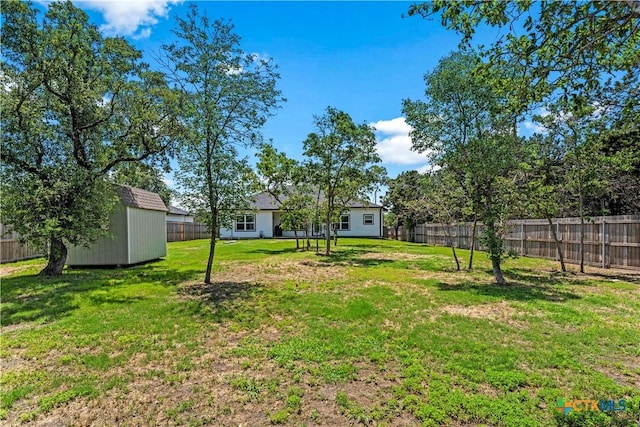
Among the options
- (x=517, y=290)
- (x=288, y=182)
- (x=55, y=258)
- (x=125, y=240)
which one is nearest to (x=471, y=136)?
(x=517, y=290)

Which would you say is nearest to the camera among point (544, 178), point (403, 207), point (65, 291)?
point (65, 291)

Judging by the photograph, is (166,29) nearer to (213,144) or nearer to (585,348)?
(213,144)

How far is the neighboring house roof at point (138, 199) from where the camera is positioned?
41.8ft

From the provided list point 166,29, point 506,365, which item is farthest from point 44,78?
point 506,365

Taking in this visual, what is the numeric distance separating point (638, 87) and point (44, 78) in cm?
1443

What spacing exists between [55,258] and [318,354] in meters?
9.58

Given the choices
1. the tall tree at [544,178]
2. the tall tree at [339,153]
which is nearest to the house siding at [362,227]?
the tall tree at [339,153]

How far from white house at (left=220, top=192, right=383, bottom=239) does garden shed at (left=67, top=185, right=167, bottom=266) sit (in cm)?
1613

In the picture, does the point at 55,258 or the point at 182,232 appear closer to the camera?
the point at 55,258

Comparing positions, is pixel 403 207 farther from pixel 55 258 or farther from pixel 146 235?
pixel 55 258

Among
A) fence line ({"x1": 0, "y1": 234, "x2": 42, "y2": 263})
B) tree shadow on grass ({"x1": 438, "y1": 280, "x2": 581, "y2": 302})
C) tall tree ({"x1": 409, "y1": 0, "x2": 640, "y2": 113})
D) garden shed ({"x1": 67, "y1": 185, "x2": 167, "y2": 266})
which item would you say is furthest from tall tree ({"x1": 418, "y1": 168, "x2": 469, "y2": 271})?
fence line ({"x1": 0, "y1": 234, "x2": 42, "y2": 263})

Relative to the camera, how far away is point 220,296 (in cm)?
752

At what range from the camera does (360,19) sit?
22.2ft

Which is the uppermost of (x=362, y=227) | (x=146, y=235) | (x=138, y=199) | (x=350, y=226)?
(x=138, y=199)
